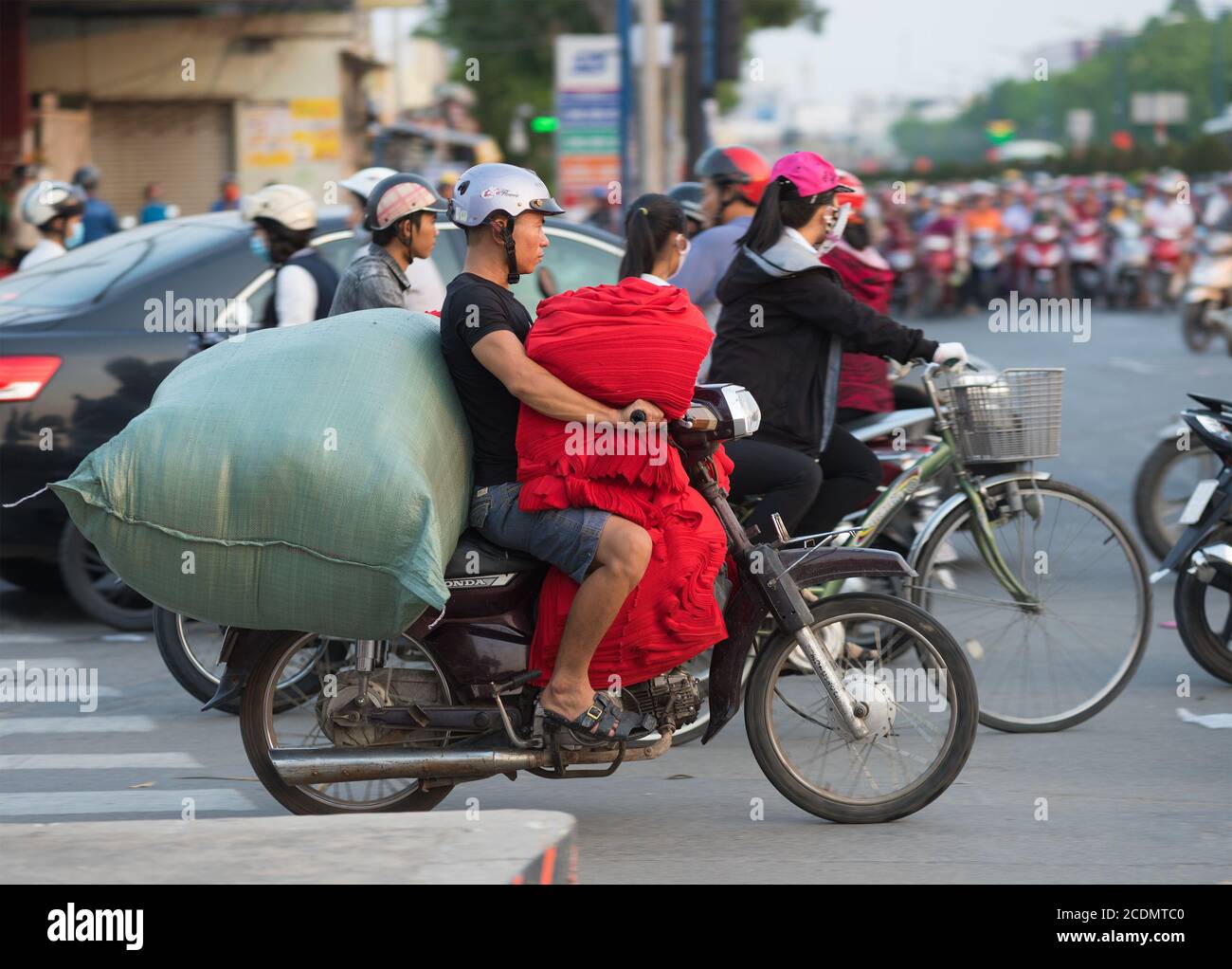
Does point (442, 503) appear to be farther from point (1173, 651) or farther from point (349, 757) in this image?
point (1173, 651)

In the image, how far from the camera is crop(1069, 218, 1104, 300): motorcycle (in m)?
28.1

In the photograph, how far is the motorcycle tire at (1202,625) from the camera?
6664 mm

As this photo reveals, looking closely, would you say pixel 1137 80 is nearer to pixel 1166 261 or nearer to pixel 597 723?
pixel 1166 261

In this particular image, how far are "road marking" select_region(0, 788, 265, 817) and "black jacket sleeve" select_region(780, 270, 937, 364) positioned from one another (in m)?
2.32

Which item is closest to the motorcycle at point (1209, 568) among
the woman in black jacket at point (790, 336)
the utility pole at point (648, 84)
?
the woman in black jacket at point (790, 336)

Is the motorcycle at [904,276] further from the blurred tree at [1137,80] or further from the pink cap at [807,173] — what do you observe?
the blurred tree at [1137,80]

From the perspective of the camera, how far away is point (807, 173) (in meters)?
6.04

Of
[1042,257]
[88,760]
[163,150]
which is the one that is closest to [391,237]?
[88,760]

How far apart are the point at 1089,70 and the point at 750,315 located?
116131 millimetres

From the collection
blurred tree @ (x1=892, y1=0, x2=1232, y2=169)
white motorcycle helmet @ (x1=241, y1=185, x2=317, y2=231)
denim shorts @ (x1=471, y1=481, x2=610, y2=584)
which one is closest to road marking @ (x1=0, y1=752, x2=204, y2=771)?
denim shorts @ (x1=471, y1=481, x2=610, y2=584)

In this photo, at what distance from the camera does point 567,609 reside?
4.88 meters

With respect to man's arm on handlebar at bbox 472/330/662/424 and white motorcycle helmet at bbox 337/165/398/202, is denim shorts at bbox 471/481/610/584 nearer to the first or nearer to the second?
man's arm on handlebar at bbox 472/330/662/424
